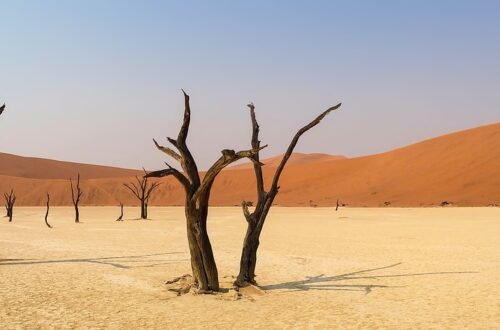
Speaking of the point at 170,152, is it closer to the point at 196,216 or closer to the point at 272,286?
the point at 196,216

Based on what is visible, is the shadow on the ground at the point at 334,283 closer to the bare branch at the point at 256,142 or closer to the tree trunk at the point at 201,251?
the tree trunk at the point at 201,251

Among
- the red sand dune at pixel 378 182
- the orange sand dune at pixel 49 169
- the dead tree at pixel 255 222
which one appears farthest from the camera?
the orange sand dune at pixel 49 169

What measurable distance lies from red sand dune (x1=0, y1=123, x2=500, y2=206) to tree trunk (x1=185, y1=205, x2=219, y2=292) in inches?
1751

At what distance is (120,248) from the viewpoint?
17.2 metres

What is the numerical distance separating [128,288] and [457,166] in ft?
194

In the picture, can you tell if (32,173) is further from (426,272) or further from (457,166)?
(426,272)

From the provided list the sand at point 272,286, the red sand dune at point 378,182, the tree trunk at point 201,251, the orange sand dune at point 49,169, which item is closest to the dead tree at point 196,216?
the tree trunk at point 201,251

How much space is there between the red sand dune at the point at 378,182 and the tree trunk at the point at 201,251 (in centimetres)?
4448

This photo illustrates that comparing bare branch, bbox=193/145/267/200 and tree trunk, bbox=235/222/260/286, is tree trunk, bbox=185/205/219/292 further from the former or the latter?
tree trunk, bbox=235/222/260/286

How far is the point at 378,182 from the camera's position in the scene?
6581 cm

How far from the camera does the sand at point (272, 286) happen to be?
7.67 meters

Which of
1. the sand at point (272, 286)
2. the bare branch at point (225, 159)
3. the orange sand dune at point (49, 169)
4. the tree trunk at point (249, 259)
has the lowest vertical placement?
the sand at point (272, 286)

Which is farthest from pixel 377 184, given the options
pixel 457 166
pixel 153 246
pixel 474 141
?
pixel 153 246

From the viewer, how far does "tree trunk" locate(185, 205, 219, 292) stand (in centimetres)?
942
